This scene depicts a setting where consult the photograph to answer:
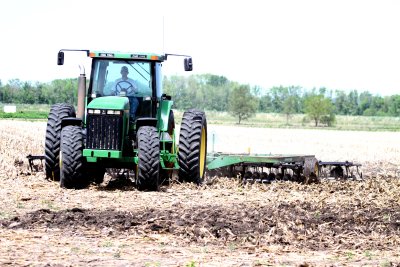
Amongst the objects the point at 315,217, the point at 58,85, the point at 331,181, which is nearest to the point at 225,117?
the point at 58,85

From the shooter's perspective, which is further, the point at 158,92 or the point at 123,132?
the point at 158,92

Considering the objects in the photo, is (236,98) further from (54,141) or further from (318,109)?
(54,141)

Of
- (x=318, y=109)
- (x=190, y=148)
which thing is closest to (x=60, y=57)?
(x=190, y=148)

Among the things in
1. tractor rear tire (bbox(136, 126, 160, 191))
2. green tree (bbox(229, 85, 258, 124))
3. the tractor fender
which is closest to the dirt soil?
tractor rear tire (bbox(136, 126, 160, 191))

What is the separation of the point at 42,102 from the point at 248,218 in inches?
3341

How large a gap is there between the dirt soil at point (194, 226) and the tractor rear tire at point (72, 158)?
0.28 m

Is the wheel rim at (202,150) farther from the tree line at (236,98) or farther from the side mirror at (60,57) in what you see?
the tree line at (236,98)

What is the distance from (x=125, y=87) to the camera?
54.5 feet

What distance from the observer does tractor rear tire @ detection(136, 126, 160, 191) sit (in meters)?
15.1

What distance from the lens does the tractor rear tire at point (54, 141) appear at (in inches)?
651

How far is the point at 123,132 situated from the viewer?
15.7 metres

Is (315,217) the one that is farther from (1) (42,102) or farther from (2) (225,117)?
(2) (225,117)

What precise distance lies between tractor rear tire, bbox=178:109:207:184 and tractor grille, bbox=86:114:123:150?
1523 mm

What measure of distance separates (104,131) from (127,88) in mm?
1394
